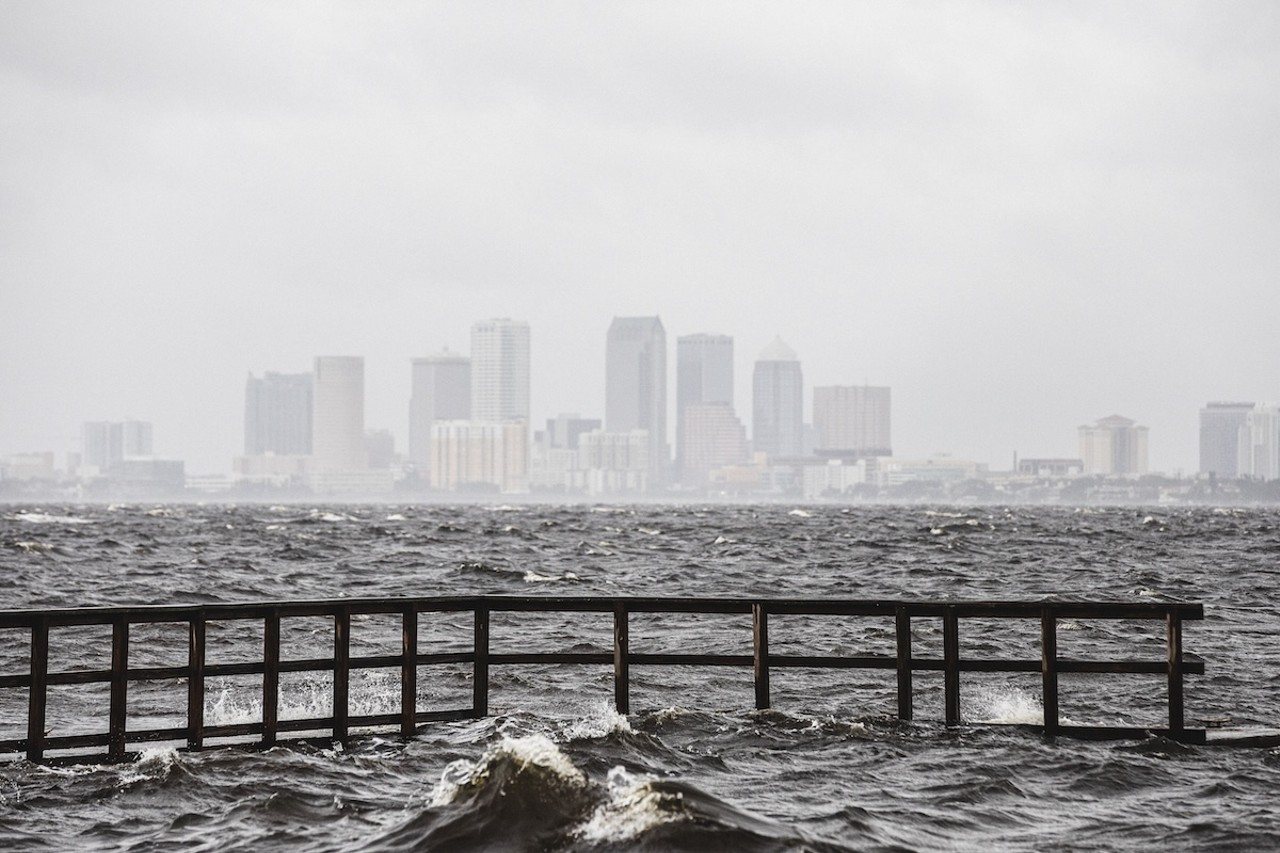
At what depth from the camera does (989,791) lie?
15109mm

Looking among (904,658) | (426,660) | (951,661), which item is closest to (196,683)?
(426,660)

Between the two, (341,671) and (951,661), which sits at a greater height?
(951,661)

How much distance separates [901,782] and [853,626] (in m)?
17.8

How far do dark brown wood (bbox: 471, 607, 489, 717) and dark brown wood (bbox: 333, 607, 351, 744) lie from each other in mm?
1558

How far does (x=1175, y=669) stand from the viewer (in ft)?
56.0

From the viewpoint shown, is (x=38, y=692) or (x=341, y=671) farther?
(x=341, y=671)

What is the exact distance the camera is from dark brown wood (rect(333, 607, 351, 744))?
1670 cm

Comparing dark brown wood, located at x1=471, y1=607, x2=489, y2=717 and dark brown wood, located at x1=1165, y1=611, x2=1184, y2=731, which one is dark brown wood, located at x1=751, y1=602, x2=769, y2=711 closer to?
dark brown wood, located at x1=471, y1=607, x2=489, y2=717

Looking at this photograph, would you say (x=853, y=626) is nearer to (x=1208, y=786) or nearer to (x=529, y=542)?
(x=1208, y=786)

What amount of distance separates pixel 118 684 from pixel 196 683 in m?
0.91

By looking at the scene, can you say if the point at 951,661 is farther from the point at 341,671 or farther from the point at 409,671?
→ the point at 341,671

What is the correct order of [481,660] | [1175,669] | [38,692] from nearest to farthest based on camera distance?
[38,692] < [1175,669] < [481,660]

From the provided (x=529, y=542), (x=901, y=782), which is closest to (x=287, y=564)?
(x=529, y=542)

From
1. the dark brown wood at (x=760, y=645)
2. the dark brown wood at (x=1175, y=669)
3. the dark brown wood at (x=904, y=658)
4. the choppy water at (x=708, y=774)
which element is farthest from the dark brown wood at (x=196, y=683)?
the dark brown wood at (x=1175, y=669)
